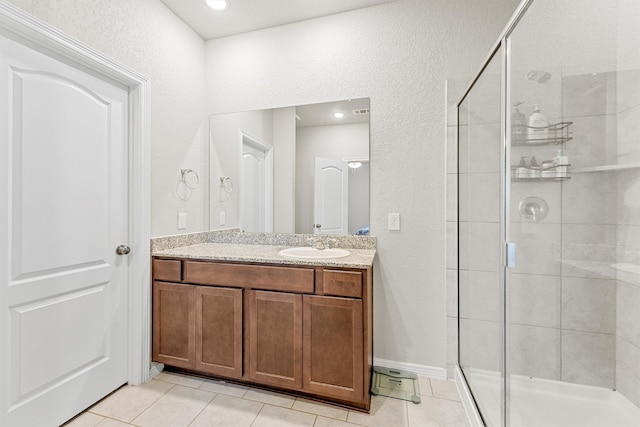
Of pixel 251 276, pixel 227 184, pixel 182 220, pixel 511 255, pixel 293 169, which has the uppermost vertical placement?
pixel 293 169

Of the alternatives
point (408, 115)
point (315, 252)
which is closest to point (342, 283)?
point (315, 252)

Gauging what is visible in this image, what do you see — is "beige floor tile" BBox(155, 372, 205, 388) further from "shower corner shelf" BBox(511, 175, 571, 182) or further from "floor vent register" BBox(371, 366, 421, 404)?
"shower corner shelf" BBox(511, 175, 571, 182)

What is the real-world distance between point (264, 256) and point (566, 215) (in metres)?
1.51

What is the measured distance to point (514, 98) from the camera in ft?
4.23

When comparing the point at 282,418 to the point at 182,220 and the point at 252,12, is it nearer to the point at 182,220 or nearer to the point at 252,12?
the point at 182,220

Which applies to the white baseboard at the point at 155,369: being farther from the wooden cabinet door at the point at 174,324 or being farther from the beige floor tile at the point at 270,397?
the beige floor tile at the point at 270,397

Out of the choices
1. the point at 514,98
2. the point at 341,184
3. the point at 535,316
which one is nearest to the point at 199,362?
the point at 341,184

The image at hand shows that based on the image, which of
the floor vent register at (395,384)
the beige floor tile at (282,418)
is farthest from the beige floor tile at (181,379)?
the floor vent register at (395,384)

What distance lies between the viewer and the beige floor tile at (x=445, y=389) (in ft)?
5.98

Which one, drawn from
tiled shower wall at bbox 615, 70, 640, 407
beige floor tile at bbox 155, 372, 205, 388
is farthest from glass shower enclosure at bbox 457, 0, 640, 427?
beige floor tile at bbox 155, 372, 205, 388

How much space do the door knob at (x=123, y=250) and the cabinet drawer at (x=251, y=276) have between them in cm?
38

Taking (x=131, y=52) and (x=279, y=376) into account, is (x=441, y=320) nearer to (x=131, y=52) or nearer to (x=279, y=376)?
(x=279, y=376)

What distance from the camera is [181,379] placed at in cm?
199

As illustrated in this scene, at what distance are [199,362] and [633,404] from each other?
213 cm
